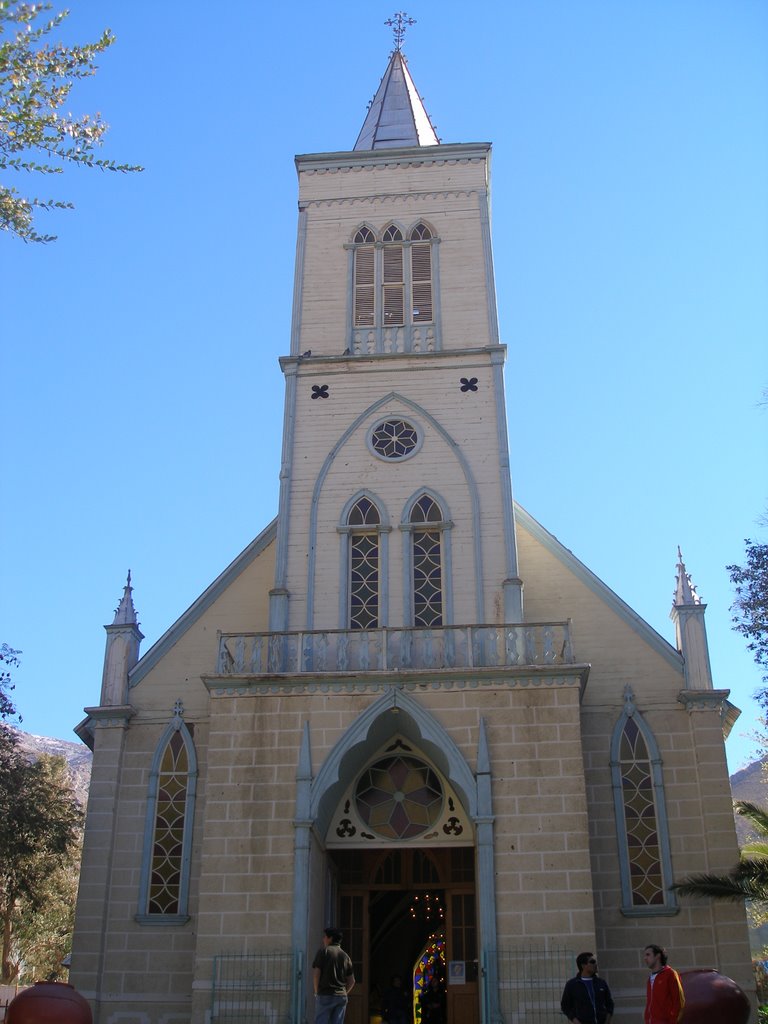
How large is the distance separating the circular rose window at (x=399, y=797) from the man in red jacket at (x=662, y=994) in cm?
737

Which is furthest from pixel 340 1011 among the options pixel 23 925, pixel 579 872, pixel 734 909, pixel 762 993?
pixel 23 925

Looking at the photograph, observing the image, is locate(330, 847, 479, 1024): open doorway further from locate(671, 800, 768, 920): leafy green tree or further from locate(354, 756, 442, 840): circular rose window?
locate(671, 800, 768, 920): leafy green tree

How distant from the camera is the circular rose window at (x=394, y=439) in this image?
22.6 m

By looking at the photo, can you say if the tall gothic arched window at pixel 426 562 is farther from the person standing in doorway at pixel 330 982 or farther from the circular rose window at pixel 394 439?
the person standing in doorway at pixel 330 982

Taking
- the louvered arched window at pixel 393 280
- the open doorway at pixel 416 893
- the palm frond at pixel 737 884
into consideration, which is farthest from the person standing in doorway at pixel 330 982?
the louvered arched window at pixel 393 280

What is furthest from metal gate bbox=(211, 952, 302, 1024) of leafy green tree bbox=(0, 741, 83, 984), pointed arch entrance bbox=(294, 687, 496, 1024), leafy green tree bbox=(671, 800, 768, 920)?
leafy green tree bbox=(0, 741, 83, 984)

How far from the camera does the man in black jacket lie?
40.7 ft

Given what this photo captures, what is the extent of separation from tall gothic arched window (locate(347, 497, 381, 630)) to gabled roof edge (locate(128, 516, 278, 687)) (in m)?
1.76

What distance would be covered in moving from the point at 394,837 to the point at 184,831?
3.89 metres

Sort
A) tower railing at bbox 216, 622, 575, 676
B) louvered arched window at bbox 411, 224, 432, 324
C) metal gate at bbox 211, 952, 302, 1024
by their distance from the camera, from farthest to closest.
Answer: louvered arched window at bbox 411, 224, 432, 324 → tower railing at bbox 216, 622, 575, 676 → metal gate at bbox 211, 952, 302, 1024

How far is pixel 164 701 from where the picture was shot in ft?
70.3

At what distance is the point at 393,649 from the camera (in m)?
19.1

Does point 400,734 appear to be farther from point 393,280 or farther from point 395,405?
point 393,280

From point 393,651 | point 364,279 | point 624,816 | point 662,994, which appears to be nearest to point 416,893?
point 624,816
